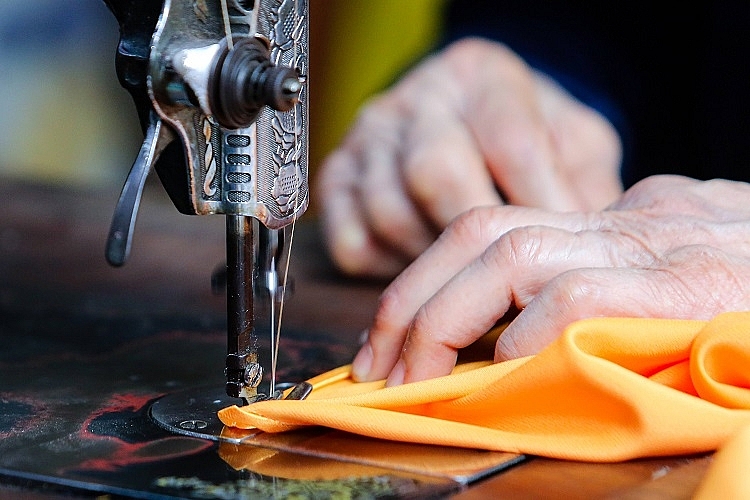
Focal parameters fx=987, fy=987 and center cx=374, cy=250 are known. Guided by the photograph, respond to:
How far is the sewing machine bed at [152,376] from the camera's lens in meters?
0.78

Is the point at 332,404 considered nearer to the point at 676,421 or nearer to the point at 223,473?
the point at 223,473

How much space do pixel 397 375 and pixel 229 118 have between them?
0.32m

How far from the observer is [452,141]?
1771 millimetres

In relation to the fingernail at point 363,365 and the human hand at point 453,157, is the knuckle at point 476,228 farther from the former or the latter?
the human hand at point 453,157

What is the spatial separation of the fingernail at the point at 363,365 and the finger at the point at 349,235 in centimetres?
72

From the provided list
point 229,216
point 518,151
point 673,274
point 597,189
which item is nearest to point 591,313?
point 673,274

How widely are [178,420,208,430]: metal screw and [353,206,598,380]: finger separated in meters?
0.20

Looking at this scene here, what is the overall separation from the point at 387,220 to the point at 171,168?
897 mm

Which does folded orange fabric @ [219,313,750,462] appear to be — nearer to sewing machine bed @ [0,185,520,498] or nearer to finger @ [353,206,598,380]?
sewing machine bed @ [0,185,520,498]

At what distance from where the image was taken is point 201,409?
98 cm

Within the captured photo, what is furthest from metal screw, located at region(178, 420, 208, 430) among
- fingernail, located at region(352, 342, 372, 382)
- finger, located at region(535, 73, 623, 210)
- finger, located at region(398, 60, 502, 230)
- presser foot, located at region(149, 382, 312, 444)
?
finger, located at region(535, 73, 623, 210)

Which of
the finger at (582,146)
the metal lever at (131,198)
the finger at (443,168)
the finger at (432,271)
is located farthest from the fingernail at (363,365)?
the finger at (582,146)

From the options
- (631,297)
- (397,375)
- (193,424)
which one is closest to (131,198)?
(193,424)

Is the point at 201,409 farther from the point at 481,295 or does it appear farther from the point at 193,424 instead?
the point at 481,295
